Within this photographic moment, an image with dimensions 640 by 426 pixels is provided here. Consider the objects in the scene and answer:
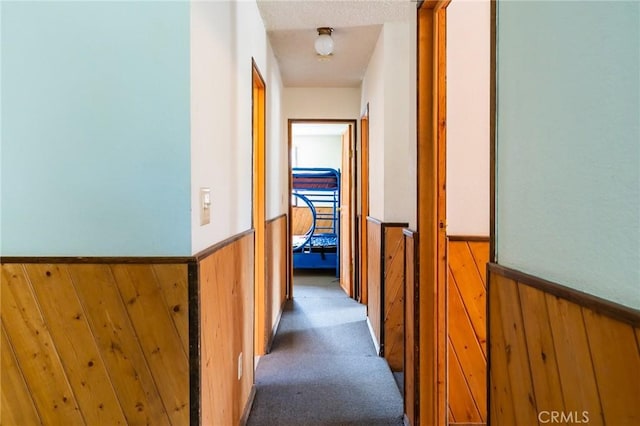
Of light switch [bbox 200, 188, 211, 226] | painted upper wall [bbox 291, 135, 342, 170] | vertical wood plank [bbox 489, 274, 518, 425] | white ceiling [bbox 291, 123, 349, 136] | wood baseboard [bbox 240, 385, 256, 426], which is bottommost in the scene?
wood baseboard [bbox 240, 385, 256, 426]

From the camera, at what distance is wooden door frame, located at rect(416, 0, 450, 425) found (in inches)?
73.6

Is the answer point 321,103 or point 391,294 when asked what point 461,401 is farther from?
point 321,103

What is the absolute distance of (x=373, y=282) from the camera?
142 inches

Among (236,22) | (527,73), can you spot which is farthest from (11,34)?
(527,73)

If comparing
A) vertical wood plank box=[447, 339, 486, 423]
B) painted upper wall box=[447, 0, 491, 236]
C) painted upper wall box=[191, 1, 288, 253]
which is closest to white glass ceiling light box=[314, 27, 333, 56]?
painted upper wall box=[191, 1, 288, 253]

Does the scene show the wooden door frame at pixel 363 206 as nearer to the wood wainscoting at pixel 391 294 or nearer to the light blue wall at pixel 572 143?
the wood wainscoting at pixel 391 294

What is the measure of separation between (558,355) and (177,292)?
103cm

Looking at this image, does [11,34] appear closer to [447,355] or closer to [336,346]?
[447,355]

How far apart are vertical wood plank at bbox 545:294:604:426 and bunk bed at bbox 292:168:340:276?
5063 mm

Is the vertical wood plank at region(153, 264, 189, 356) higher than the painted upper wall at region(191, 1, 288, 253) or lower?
lower

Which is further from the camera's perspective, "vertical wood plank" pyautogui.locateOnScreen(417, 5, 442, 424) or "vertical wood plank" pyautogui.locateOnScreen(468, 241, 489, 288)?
"vertical wood plank" pyautogui.locateOnScreen(468, 241, 489, 288)

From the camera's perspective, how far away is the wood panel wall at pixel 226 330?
1432mm

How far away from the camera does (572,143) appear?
0.80 metres

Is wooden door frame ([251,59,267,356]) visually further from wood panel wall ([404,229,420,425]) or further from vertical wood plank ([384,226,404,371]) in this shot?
wood panel wall ([404,229,420,425])
